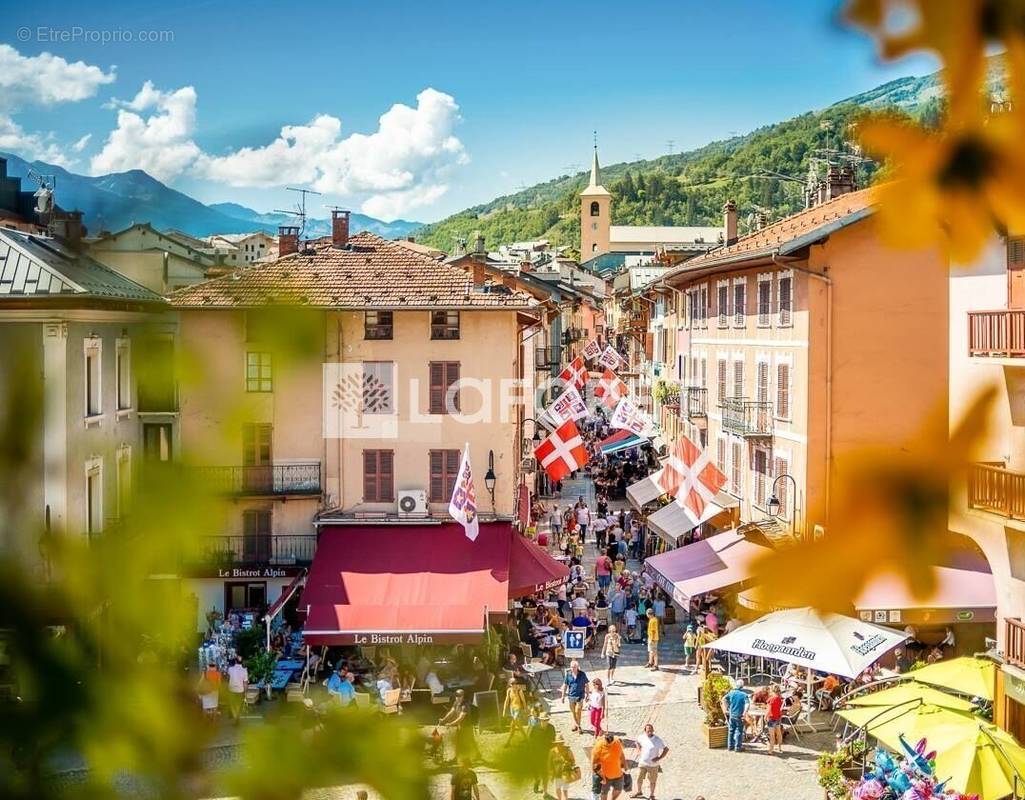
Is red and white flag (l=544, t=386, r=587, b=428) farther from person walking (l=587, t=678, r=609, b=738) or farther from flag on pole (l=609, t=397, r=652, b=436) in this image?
person walking (l=587, t=678, r=609, b=738)

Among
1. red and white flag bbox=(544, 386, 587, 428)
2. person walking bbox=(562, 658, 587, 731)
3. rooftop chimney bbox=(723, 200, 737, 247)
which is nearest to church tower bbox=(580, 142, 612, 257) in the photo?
rooftop chimney bbox=(723, 200, 737, 247)

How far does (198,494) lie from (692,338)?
110 feet

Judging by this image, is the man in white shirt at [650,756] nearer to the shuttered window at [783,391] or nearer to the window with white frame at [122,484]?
the shuttered window at [783,391]

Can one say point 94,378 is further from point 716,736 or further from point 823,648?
point 716,736

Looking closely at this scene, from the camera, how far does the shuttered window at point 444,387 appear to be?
24.7 meters

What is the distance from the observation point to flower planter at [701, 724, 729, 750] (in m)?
17.9

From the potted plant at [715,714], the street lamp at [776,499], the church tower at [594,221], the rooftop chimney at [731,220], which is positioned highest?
the church tower at [594,221]

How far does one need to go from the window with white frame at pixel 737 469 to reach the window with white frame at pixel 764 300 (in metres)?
3.35

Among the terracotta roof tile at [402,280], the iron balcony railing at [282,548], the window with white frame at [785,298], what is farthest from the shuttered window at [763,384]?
the iron balcony railing at [282,548]

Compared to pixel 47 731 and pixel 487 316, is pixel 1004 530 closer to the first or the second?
pixel 487 316

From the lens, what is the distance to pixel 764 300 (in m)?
26.0

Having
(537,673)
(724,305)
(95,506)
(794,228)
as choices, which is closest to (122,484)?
(95,506)

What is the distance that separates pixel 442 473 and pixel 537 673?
4.89m

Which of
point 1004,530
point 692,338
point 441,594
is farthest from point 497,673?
point 692,338
